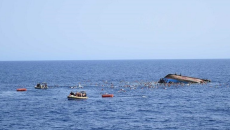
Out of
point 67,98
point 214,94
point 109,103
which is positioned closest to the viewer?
point 109,103

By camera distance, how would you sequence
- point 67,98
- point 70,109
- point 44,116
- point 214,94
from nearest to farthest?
1. point 44,116
2. point 70,109
3. point 67,98
4. point 214,94

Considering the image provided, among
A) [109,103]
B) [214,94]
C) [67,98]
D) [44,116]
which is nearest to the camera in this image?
[44,116]

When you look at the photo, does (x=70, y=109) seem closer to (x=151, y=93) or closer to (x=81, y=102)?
(x=81, y=102)

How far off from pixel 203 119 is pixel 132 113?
1559cm

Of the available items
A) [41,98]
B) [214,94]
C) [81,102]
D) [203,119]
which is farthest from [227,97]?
[41,98]

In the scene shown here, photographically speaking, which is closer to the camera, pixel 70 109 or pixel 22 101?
pixel 70 109

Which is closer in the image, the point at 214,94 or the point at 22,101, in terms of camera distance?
the point at 22,101

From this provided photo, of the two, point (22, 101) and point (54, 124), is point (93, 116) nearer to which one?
point (54, 124)

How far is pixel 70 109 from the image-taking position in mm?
80188

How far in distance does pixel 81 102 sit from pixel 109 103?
25.7 feet

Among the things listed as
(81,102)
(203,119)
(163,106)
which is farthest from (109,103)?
(203,119)

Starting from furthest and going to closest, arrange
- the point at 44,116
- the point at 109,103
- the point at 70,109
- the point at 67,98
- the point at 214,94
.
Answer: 1. the point at 214,94
2. the point at 67,98
3. the point at 109,103
4. the point at 70,109
5. the point at 44,116

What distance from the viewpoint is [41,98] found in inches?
3880

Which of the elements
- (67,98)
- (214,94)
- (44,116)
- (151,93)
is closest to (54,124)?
(44,116)
